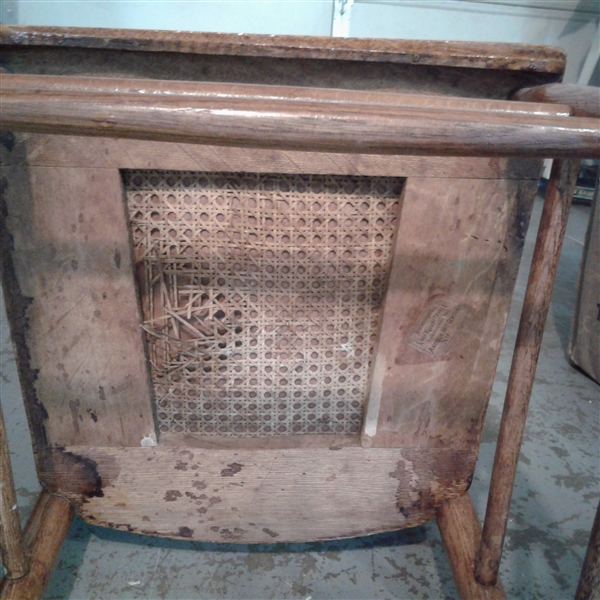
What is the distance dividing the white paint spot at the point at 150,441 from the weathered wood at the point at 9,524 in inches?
8.5

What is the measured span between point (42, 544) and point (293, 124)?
2.69ft

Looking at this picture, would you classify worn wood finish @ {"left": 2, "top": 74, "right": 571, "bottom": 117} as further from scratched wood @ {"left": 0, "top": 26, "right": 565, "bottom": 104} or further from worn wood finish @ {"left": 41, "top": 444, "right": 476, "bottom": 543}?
worn wood finish @ {"left": 41, "top": 444, "right": 476, "bottom": 543}

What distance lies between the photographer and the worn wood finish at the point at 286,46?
2.13 feet

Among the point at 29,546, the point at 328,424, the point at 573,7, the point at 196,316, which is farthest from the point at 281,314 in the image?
the point at 573,7

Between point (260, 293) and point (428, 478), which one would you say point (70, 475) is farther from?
point (428, 478)

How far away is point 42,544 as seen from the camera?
2.85ft

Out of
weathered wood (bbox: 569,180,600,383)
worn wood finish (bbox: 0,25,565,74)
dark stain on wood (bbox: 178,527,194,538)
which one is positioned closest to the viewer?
worn wood finish (bbox: 0,25,565,74)

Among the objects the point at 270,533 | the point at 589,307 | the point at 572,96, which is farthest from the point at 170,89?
the point at 589,307

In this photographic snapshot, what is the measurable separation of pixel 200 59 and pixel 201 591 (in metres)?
0.95

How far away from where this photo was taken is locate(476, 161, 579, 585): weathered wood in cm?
69

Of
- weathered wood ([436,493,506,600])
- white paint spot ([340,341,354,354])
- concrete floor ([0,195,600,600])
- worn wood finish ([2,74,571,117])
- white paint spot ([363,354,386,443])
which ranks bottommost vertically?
concrete floor ([0,195,600,600])

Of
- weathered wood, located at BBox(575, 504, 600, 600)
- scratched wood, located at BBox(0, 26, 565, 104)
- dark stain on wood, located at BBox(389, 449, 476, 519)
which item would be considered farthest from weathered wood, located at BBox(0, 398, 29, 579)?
weathered wood, located at BBox(575, 504, 600, 600)

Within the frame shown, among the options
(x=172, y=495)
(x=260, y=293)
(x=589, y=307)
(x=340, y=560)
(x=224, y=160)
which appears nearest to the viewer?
(x=224, y=160)

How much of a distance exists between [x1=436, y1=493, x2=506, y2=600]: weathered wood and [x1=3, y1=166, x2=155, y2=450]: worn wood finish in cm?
58
